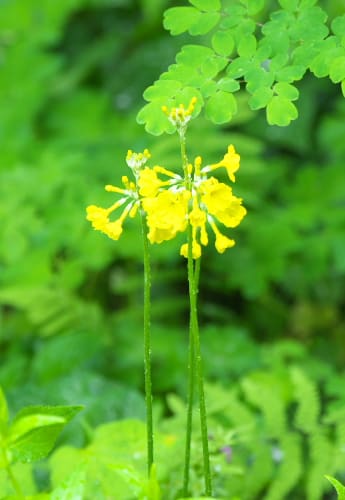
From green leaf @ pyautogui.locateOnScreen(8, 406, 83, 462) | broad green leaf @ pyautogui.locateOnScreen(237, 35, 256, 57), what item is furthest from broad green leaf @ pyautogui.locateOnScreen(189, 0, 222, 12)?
green leaf @ pyautogui.locateOnScreen(8, 406, 83, 462)

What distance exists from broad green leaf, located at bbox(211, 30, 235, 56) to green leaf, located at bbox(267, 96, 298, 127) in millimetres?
149

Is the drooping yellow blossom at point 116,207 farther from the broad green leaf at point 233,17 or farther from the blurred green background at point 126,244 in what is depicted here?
the blurred green background at point 126,244

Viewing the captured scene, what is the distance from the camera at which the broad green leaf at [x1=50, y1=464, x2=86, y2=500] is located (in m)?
1.29

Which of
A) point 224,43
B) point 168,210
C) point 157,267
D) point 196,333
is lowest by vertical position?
point 196,333

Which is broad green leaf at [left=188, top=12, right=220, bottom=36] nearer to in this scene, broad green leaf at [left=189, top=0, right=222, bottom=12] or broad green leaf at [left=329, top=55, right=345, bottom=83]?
broad green leaf at [left=189, top=0, right=222, bottom=12]

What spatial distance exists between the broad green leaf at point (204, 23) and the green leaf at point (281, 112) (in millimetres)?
230

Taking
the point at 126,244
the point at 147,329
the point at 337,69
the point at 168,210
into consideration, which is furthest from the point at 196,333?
the point at 126,244

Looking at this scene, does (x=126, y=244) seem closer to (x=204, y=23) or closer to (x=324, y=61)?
(x=204, y=23)

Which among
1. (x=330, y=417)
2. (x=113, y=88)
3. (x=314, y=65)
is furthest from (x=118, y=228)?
(x=113, y=88)

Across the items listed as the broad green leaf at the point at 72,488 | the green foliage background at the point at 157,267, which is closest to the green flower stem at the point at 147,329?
the broad green leaf at the point at 72,488

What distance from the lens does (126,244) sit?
9.68 ft

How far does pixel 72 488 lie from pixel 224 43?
0.78 m

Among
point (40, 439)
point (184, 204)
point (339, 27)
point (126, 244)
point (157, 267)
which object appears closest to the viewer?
point (184, 204)

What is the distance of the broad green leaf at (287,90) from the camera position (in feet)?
4.60
